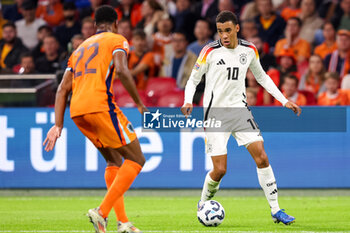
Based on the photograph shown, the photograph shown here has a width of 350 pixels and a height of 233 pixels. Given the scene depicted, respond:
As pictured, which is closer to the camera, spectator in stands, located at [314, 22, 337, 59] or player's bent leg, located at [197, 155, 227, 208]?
player's bent leg, located at [197, 155, 227, 208]

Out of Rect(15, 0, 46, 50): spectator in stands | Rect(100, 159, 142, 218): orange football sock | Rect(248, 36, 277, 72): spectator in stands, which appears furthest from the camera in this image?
Rect(15, 0, 46, 50): spectator in stands

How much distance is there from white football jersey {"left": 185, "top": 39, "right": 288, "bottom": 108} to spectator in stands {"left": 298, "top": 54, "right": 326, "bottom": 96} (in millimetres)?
4934

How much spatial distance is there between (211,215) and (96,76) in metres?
2.22

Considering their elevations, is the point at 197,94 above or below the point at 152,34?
below

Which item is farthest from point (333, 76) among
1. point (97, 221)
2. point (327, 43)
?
point (97, 221)

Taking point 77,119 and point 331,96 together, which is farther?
point 331,96

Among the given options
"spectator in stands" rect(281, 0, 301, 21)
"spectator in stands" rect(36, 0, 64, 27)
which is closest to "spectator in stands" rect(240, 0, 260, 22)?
"spectator in stands" rect(281, 0, 301, 21)

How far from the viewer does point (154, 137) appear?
11.8 metres

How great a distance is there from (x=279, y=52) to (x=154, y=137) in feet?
12.1

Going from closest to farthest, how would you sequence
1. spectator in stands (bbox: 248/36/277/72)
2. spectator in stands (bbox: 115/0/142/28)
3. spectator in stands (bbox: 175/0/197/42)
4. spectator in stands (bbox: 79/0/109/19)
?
1. spectator in stands (bbox: 248/36/277/72)
2. spectator in stands (bbox: 175/0/197/42)
3. spectator in stands (bbox: 115/0/142/28)
4. spectator in stands (bbox: 79/0/109/19)

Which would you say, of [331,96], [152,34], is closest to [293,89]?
[331,96]

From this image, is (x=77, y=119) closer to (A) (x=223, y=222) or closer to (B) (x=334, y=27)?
(A) (x=223, y=222)

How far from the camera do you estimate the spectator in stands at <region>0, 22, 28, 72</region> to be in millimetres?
15202

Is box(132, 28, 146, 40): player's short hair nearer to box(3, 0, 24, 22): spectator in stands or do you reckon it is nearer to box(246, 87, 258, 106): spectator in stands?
box(246, 87, 258, 106): spectator in stands
